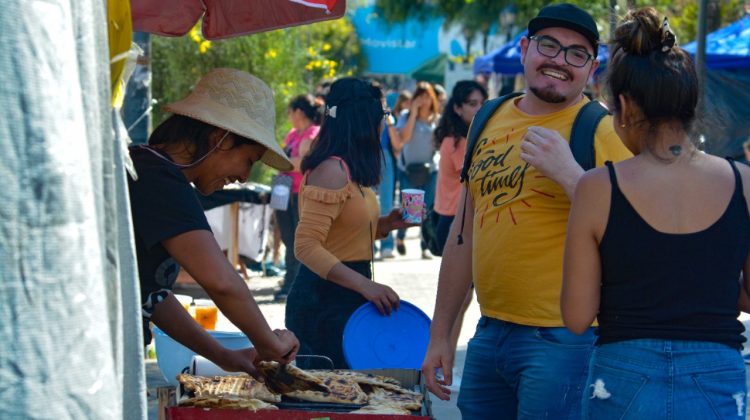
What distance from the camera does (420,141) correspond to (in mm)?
13156

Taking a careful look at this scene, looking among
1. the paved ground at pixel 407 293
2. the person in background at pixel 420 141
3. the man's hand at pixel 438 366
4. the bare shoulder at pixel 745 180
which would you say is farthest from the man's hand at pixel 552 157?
the person in background at pixel 420 141

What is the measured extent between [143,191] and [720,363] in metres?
1.54

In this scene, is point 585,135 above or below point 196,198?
above

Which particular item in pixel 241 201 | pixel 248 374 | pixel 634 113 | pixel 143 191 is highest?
pixel 634 113

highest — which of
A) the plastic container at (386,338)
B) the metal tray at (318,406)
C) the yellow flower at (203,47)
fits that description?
the metal tray at (318,406)

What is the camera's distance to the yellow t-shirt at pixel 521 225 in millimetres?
3395

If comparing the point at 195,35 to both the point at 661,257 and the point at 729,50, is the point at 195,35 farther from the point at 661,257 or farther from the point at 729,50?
the point at 661,257

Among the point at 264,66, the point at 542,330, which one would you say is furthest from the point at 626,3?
the point at 264,66

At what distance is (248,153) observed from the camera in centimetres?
355

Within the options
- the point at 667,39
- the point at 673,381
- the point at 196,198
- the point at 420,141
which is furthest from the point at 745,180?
the point at 420,141

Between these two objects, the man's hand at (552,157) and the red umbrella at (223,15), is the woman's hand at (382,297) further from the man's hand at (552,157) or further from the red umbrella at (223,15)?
the man's hand at (552,157)

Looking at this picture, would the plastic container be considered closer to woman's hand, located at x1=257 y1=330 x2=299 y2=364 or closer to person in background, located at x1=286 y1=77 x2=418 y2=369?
person in background, located at x1=286 y1=77 x2=418 y2=369

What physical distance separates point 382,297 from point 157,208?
157 centimetres

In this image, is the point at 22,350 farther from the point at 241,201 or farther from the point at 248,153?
the point at 241,201
